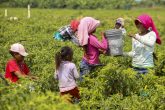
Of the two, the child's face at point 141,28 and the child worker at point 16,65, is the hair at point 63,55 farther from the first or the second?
the child's face at point 141,28

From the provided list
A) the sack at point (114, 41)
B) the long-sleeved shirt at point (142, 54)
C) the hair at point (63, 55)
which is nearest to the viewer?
the hair at point (63, 55)

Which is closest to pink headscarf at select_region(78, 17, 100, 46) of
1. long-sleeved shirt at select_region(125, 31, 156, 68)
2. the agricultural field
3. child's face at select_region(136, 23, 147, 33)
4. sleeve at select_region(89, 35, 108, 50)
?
sleeve at select_region(89, 35, 108, 50)

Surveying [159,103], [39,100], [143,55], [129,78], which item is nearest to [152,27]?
[143,55]

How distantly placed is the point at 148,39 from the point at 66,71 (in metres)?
1.68

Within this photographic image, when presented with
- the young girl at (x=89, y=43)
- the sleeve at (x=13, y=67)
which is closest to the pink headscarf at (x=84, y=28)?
the young girl at (x=89, y=43)

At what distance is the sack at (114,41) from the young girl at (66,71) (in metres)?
1.07

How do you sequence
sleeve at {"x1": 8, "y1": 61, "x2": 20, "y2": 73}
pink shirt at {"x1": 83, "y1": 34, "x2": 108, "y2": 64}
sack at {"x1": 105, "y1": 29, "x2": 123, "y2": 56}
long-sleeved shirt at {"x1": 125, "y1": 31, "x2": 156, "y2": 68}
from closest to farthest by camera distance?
sleeve at {"x1": 8, "y1": 61, "x2": 20, "y2": 73} < sack at {"x1": 105, "y1": 29, "x2": 123, "y2": 56} < pink shirt at {"x1": 83, "y1": 34, "x2": 108, "y2": 64} < long-sleeved shirt at {"x1": 125, "y1": 31, "x2": 156, "y2": 68}

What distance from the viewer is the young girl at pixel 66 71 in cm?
733

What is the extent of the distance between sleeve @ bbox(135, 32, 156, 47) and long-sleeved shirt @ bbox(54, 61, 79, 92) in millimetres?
1406

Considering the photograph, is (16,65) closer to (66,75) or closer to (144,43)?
(66,75)

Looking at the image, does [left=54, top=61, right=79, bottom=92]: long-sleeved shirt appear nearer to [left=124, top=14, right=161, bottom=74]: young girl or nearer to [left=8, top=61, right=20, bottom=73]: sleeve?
[left=8, top=61, right=20, bottom=73]: sleeve

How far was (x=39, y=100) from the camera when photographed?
16.4 ft

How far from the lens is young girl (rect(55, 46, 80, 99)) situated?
24.1ft

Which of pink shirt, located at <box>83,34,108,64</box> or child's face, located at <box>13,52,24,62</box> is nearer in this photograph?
child's face, located at <box>13,52,24,62</box>
